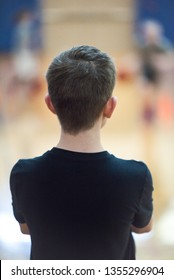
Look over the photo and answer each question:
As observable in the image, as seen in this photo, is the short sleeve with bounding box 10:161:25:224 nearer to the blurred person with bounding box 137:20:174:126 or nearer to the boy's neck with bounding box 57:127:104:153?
the boy's neck with bounding box 57:127:104:153

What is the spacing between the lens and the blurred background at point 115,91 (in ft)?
5.84

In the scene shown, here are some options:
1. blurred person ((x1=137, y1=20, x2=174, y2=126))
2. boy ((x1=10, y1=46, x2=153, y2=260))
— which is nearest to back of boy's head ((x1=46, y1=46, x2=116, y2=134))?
boy ((x1=10, y1=46, x2=153, y2=260))

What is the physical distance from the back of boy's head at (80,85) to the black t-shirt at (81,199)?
5cm

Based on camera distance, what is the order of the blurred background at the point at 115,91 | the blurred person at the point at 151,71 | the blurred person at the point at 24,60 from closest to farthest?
the blurred background at the point at 115,91 < the blurred person at the point at 151,71 < the blurred person at the point at 24,60

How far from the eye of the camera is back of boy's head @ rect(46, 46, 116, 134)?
59cm

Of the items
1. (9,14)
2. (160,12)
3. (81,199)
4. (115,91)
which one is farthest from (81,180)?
(9,14)

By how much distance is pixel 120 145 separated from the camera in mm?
2762

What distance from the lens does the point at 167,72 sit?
11.4ft

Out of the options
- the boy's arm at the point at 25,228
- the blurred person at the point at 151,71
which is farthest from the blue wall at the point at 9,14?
the boy's arm at the point at 25,228

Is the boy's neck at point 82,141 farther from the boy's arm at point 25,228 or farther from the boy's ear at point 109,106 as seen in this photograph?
the boy's arm at point 25,228

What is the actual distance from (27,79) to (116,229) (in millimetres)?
2873

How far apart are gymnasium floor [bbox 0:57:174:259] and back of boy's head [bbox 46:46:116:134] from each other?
1.79ft

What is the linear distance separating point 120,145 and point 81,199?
85.2 inches
